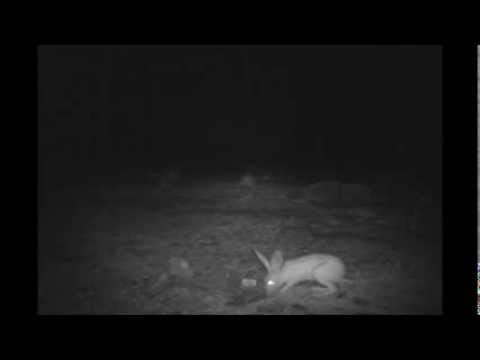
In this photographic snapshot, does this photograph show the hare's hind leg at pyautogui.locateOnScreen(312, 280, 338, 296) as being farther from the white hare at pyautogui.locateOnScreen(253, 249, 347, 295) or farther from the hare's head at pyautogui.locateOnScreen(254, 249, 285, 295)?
the hare's head at pyautogui.locateOnScreen(254, 249, 285, 295)

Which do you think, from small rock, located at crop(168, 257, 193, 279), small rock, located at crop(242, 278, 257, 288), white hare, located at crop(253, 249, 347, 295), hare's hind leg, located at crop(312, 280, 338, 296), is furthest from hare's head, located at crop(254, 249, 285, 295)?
small rock, located at crop(168, 257, 193, 279)

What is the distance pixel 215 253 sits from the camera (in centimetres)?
381

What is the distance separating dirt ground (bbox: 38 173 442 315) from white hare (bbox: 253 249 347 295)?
9 centimetres

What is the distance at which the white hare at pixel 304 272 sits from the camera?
2871mm

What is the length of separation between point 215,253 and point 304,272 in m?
1.17

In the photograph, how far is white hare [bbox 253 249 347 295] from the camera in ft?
9.42

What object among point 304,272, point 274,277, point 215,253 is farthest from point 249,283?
point 215,253

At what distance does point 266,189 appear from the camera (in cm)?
727

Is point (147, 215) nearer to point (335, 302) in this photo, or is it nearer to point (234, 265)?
point (234, 265)

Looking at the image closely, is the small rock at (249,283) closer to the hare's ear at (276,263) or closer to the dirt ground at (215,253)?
the dirt ground at (215,253)

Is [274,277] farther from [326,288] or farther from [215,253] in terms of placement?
[215,253]

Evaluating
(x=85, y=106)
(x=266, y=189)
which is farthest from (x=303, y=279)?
(x=85, y=106)

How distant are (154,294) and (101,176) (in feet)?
21.8

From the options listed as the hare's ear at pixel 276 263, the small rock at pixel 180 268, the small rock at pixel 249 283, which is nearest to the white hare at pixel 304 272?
the hare's ear at pixel 276 263
